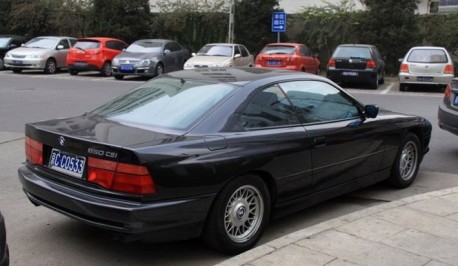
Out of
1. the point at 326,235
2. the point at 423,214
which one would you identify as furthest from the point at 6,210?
the point at 423,214

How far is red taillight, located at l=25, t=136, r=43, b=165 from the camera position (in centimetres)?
445

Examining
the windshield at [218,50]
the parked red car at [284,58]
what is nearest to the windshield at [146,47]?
the windshield at [218,50]

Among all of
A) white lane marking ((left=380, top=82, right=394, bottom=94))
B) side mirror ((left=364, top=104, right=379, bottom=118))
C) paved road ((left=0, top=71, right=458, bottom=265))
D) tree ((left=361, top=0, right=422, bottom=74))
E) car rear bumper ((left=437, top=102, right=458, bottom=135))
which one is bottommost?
paved road ((left=0, top=71, right=458, bottom=265))

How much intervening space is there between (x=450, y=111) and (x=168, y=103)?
4.79 m

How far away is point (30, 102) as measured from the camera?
13195mm

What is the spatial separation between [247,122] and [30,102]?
32.6ft

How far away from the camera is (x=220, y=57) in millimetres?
20672

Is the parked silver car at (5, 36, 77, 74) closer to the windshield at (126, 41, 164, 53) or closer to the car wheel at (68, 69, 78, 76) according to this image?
the car wheel at (68, 69, 78, 76)

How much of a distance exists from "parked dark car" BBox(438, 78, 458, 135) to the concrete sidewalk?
281 centimetres

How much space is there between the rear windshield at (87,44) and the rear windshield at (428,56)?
1199cm

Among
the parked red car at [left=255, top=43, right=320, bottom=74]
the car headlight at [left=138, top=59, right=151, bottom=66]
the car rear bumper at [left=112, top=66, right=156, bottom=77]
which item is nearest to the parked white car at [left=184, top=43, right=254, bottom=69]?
the parked red car at [left=255, top=43, right=320, bottom=74]

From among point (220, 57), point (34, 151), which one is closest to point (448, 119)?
point (34, 151)

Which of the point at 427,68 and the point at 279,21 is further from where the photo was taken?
the point at 279,21

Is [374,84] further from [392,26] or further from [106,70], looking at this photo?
[106,70]
